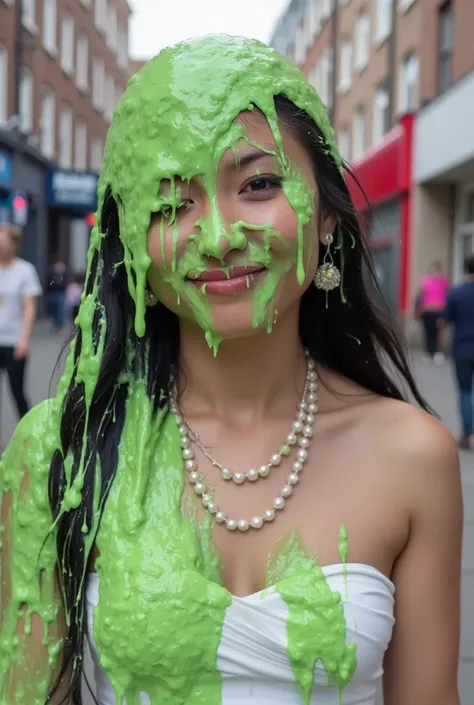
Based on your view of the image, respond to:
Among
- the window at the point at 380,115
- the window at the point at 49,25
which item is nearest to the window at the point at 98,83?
the window at the point at 49,25

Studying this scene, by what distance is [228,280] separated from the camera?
1194 mm

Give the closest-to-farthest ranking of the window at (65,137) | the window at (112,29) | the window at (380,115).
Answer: the window at (380,115), the window at (65,137), the window at (112,29)

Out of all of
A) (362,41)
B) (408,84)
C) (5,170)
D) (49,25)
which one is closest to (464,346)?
(408,84)

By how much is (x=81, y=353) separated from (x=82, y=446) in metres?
0.16

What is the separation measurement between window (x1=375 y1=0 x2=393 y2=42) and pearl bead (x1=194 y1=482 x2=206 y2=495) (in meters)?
18.2

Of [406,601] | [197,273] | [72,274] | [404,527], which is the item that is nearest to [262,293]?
[197,273]

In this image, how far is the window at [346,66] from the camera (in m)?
22.2

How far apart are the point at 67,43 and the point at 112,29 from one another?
5263 mm

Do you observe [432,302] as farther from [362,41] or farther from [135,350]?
[135,350]

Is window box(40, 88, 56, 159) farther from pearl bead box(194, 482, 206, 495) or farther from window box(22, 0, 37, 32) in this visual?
pearl bead box(194, 482, 206, 495)

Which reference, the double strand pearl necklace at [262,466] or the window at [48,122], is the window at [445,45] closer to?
the window at [48,122]

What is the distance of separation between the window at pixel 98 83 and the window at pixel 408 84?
12.1 meters

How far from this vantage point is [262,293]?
1206 millimetres

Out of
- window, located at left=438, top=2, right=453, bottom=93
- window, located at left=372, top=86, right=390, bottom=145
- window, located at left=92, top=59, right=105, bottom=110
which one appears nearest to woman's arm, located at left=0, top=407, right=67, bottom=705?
window, located at left=438, top=2, right=453, bottom=93
